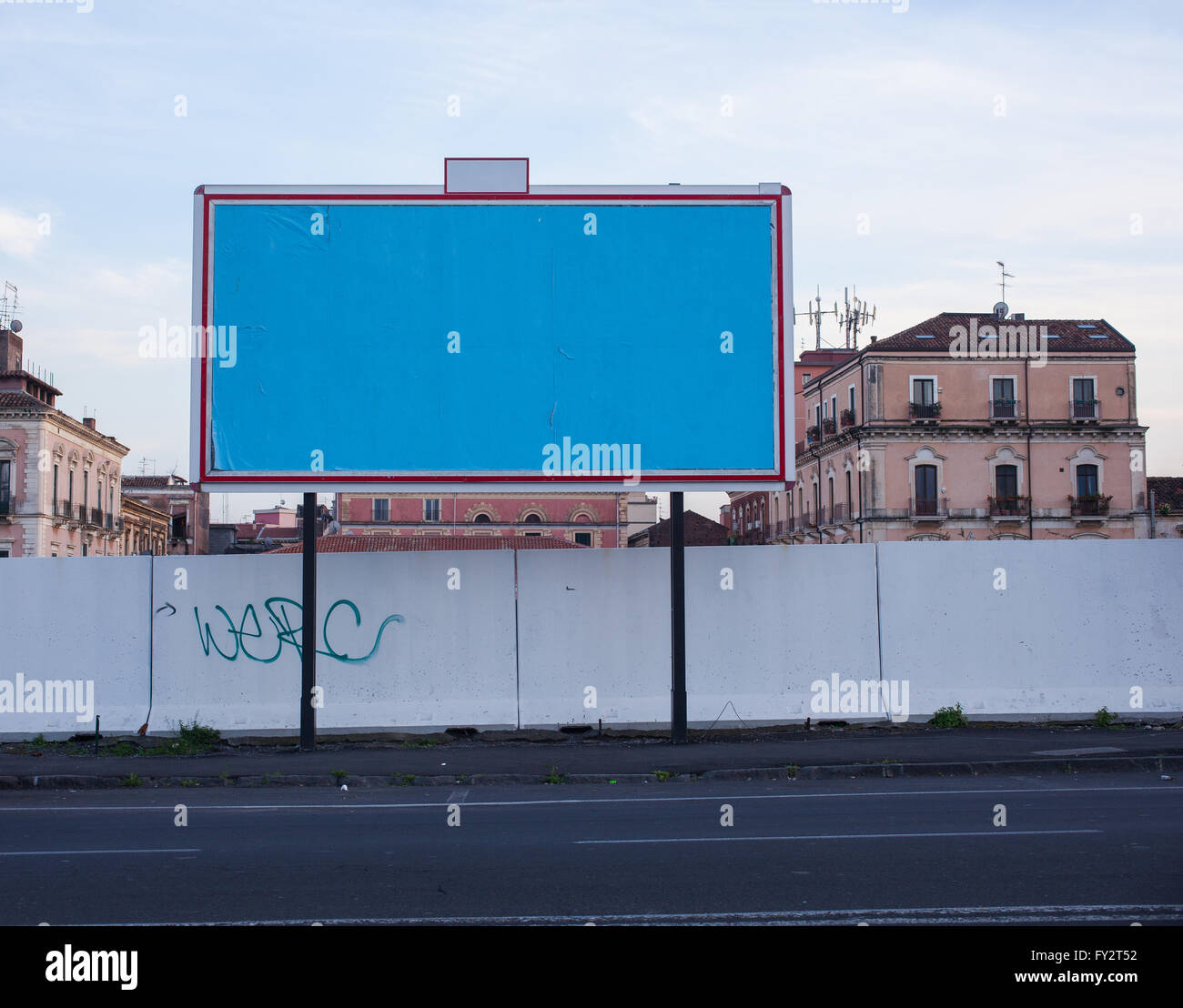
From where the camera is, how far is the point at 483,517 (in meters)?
92.8

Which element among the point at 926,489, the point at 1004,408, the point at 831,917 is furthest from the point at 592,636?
the point at 1004,408

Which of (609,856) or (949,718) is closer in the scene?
(609,856)

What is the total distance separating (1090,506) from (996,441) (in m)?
6.36

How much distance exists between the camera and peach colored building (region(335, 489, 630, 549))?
92062 millimetres

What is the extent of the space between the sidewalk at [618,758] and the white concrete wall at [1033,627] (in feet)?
1.95

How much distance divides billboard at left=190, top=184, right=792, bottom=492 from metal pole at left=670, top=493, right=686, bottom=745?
68 cm

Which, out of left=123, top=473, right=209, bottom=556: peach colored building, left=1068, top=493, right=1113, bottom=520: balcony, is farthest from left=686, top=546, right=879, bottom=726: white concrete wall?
left=123, top=473, right=209, bottom=556: peach colored building

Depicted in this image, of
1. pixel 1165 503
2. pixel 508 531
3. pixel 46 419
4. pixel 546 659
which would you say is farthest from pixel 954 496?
pixel 546 659

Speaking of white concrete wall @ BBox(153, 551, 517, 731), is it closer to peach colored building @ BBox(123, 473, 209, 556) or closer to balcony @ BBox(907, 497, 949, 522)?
balcony @ BBox(907, 497, 949, 522)

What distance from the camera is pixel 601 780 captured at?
1323 centimetres

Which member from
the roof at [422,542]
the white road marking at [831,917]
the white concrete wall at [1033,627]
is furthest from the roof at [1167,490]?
the white road marking at [831,917]

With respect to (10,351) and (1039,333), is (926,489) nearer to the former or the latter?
(1039,333)

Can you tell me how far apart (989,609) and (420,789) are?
8.88 metres

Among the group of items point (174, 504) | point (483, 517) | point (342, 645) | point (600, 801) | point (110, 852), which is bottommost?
point (600, 801)
